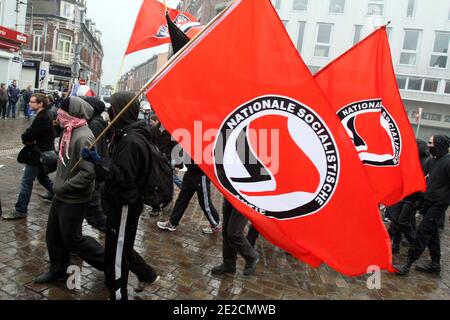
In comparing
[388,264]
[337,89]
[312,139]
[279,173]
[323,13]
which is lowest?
[388,264]

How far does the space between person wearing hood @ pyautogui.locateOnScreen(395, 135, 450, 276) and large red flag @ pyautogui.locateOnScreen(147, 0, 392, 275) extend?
9.45ft

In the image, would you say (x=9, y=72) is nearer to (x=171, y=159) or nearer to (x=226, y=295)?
(x=171, y=159)

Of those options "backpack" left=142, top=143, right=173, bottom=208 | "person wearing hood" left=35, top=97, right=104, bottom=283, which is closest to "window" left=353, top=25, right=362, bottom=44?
"person wearing hood" left=35, top=97, right=104, bottom=283

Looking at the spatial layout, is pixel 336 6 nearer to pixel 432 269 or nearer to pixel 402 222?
pixel 402 222

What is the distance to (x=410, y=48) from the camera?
29.0 m

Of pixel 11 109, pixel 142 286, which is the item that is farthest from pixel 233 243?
pixel 11 109

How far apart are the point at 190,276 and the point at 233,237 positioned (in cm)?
68

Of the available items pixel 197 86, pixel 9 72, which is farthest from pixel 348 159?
pixel 9 72

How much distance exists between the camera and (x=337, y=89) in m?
5.20

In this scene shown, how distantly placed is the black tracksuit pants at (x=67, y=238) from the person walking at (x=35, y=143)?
6.48ft

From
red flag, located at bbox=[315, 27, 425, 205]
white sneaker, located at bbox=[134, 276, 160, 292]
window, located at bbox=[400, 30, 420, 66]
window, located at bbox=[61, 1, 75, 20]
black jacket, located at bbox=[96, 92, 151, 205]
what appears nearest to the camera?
black jacket, located at bbox=[96, 92, 151, 205]

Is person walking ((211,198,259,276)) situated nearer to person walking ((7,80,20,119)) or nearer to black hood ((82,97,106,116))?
black hood ((82,97,106,116))

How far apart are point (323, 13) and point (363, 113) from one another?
27065mm

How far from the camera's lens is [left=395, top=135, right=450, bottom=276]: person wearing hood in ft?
17.8
